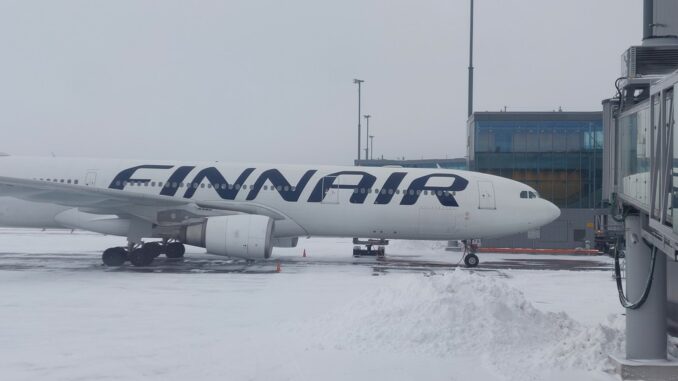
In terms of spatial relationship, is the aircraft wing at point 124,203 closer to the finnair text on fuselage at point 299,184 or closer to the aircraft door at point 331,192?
the finnair text on fuselage at point 299,184

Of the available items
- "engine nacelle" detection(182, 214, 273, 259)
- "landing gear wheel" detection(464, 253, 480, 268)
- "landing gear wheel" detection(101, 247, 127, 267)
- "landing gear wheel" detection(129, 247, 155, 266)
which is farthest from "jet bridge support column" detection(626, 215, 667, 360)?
"landing gear wheel" detection(101, 247, 127, 267)

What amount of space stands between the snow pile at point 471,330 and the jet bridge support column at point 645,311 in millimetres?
479

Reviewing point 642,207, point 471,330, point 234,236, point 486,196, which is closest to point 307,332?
point 471,330

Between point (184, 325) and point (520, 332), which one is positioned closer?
point (520, 332)

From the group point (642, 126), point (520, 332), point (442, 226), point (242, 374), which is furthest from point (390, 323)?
point (442, 226)

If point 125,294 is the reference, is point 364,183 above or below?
above

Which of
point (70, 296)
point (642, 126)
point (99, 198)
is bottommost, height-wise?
point (70, 296)

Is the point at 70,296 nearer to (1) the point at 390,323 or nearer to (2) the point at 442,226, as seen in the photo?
(1) the point at 390,323

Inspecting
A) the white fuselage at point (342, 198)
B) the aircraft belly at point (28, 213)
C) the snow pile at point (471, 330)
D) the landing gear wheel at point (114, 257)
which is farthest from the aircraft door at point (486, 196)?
the aircraft belly at point (28, 213)

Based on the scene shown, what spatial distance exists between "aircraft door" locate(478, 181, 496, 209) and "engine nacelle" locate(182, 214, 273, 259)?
726cm

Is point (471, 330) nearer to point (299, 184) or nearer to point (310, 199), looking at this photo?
point (310, 199)

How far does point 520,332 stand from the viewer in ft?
29.4

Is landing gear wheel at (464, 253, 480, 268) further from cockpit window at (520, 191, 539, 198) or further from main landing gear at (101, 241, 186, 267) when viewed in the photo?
main landing gear at (101, 241, 186, 267)

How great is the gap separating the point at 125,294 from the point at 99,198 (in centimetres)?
609
